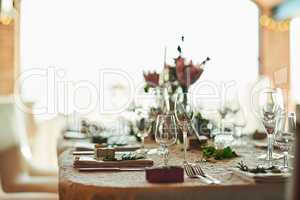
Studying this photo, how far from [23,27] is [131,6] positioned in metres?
A: 1.35

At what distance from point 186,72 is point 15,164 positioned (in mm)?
1302

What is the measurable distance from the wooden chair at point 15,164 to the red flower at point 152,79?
819 mm

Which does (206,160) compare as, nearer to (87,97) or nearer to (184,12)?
(87,97)

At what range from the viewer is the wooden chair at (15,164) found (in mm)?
3074


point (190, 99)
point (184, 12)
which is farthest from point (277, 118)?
point (184, 12)

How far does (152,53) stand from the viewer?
650 centimetres

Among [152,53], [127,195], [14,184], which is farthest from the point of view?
[152,53]

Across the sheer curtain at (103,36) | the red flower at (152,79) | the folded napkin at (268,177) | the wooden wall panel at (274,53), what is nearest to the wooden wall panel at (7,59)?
the sheer curtain at (103,36)

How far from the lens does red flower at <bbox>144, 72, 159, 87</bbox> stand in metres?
3.03

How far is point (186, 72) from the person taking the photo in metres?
2.71

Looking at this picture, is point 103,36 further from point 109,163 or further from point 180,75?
point 109,163

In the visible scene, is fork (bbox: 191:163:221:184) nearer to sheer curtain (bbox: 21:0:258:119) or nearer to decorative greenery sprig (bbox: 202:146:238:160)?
decorative greenery sprig (bbox: 202:146:238:160)

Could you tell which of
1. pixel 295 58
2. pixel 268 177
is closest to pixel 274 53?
pixel 295 58

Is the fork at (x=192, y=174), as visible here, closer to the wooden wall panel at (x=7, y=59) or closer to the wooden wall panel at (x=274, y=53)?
the wooden wall panel at (x=7, y=59)
